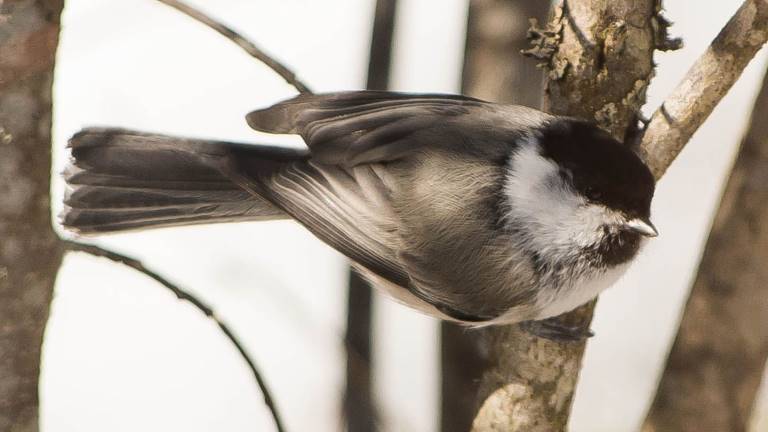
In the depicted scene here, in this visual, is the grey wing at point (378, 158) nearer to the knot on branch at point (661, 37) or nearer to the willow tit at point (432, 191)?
the willow tit at point (432, 191)

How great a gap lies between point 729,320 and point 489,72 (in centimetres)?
74

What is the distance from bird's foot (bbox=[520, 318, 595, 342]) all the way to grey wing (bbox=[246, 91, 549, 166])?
0.97 ft

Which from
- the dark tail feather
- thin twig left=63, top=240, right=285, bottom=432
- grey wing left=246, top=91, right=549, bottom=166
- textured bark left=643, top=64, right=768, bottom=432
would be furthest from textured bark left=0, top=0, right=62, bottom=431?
textured bark left=643, top=64, right=768, bottom=432

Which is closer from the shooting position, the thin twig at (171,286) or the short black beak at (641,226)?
the thin twig at (171,286)

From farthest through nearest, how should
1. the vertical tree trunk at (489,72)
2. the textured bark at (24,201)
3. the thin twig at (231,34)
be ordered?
the vertical tree trunk at (489,72) → the thin twig at (231,34) → the textured bark at (24,201)

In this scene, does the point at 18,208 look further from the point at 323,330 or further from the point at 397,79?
the point at 323,330

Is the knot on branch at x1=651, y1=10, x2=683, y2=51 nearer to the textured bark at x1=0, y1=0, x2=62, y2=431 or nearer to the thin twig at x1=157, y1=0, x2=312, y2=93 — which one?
the thin twig at x1=157, y1=0, x2=312, y2=93

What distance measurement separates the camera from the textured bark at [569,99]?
150cm

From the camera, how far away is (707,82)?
1500mm

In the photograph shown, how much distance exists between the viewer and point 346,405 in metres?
1.97

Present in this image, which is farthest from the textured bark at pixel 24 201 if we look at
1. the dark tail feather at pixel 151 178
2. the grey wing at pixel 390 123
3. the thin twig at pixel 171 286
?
the grey wing at pixel 390 123

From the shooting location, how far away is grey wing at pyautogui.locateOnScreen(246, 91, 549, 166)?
163 cm

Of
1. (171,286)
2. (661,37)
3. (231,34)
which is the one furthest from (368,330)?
(661,37)

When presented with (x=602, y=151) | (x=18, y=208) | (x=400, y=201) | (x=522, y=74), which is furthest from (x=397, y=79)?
(x=18, y=208)
